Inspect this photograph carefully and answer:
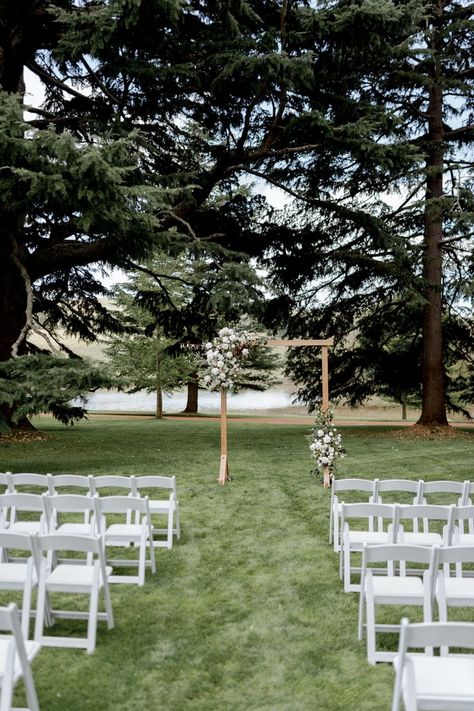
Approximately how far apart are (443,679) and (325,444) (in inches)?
305

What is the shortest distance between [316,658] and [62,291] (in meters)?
17.8

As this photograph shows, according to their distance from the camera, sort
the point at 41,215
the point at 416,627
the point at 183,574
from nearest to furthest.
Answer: the point at 416,627, the point at 183,574, the point at 41,215

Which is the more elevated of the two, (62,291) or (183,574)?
(62,291)

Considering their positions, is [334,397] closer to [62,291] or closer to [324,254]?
[324,254]

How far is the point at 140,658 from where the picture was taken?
13.3 ft

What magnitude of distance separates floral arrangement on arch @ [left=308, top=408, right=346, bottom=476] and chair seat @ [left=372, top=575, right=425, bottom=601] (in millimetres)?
6020

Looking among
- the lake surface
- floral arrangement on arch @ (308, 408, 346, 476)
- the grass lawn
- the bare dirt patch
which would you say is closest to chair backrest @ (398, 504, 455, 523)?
the grass lawn

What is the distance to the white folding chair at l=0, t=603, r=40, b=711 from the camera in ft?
9.04

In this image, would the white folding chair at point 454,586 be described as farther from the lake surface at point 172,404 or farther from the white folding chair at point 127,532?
the lake surface at point 172,404

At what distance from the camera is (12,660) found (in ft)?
9.07

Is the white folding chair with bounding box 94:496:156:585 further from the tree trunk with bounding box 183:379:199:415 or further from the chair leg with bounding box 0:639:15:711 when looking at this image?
the tree trunk with bounding box 183:379:199:415

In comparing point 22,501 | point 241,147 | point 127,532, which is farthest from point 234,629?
point 241,147

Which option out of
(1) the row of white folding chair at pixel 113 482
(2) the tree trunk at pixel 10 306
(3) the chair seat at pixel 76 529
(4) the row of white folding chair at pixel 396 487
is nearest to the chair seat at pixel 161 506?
(1) the row of white folding chair at pixel 113 482

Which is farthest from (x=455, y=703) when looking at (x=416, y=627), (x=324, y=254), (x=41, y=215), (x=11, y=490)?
(x=324, y=254)
